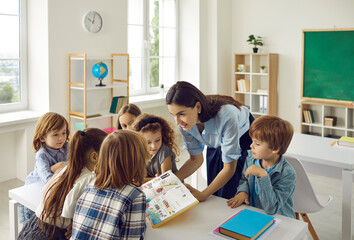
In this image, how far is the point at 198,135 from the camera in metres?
2.08

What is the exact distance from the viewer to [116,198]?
1358mm

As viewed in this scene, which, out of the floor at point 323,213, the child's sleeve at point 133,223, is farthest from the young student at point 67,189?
the floor at point 323,213

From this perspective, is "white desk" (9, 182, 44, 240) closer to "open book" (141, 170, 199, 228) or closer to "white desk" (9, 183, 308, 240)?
"white desk" (9, 183, 308, 240)

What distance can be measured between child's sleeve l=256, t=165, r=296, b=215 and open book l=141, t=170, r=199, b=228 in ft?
0.94

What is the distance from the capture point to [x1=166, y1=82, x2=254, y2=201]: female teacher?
6.03 feet

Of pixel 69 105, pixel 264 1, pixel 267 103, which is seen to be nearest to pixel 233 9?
pixel 264 1

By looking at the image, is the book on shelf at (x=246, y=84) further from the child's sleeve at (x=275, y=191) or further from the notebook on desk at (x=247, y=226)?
the notebook on desk at (x=247, y=226)

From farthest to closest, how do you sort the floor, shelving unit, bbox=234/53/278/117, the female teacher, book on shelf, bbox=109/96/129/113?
shelving unit, bbox=234/53/278/117 → book on shelf, bbox=109/96/129/113 → the floor → the female teacher

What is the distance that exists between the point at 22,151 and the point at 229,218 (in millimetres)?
3303

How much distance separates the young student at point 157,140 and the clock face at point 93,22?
9.25 ft

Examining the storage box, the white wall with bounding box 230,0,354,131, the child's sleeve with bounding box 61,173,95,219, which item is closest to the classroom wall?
the white wall with bounding box 230,0,354,131

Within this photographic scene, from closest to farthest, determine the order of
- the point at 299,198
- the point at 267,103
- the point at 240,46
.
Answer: the point at 299,198 → the point at 267,103 → the point at 240,46

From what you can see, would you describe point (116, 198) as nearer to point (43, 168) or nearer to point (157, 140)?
point (157, 140)

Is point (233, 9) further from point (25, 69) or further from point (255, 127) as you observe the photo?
point (255, 127)
